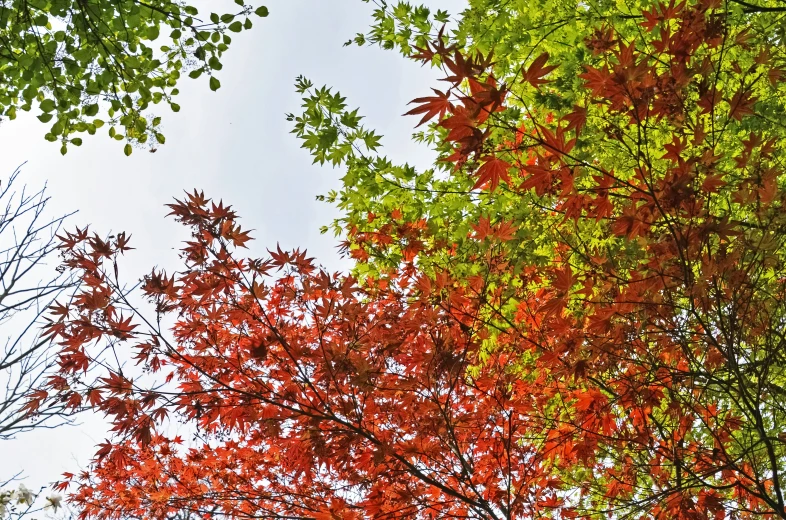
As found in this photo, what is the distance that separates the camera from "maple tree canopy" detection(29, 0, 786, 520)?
228 cm

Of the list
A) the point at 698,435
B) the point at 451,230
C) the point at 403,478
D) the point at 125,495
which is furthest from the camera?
the point at 125,495

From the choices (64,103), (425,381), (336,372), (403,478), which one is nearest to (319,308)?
(336,372)

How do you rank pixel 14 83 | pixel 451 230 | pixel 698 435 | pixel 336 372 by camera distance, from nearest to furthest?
pixel 336 372, pixel 14 83, pixel 451 230, pixel 698 435

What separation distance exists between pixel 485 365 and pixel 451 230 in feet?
3.98

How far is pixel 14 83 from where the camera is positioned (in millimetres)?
4160

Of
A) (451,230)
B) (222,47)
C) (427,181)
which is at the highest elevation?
(222,47)

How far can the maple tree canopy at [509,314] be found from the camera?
228 centimetres

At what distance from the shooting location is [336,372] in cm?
300

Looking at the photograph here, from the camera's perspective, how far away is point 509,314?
4.41 m

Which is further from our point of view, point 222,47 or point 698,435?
point 698,435

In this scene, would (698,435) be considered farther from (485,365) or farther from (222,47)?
(222,47)

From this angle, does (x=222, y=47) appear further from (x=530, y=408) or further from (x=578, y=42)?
(x=530, y=408)

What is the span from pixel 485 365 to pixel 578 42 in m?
3.00

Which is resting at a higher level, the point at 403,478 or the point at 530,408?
the point at 530,408
